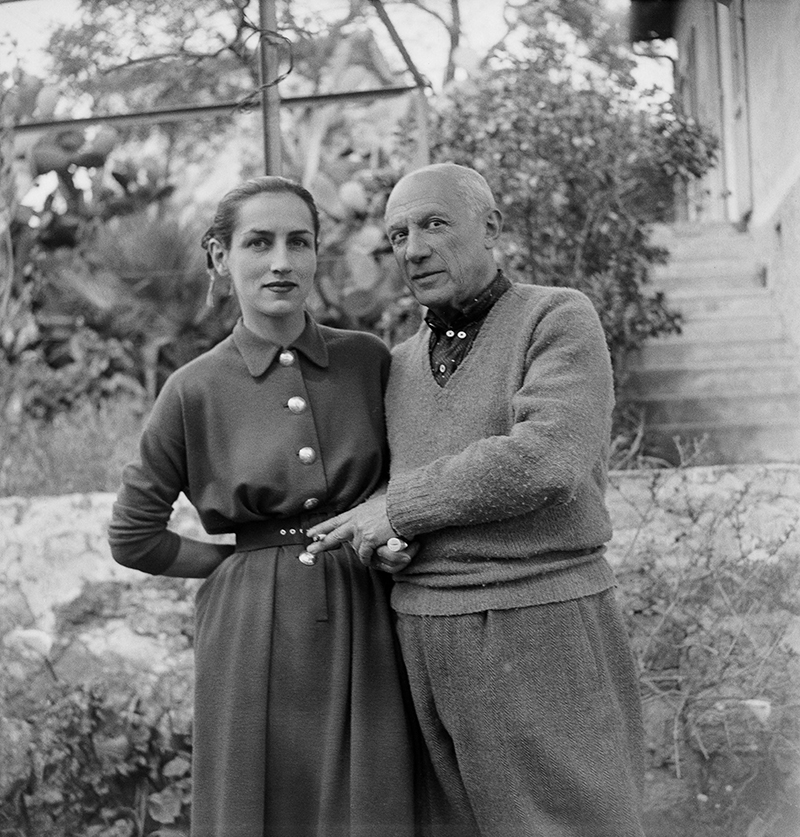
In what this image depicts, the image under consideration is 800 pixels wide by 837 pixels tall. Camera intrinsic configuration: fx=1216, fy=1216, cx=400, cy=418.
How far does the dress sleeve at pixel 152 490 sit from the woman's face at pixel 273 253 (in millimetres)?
274

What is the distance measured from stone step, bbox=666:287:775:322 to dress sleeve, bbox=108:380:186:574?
3764 millimetres

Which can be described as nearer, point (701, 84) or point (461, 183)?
point (461, 183)

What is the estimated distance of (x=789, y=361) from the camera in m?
5.14

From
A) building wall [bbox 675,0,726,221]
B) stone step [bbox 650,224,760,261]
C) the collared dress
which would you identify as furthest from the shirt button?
stone step [bbox 650,224,760,261]

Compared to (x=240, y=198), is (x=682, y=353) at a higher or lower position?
lower

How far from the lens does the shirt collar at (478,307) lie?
2301mm

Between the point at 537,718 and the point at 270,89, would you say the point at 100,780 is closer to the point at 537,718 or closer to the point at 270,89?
the point at 537,718

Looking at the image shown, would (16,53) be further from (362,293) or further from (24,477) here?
(362,293)

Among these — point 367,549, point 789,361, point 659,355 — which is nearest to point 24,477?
point 659,355

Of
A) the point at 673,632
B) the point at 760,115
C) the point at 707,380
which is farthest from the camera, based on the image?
the point at 707,380

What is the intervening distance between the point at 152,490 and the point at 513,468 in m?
0.80

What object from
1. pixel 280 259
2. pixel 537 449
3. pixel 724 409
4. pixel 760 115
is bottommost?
pixel 724 409

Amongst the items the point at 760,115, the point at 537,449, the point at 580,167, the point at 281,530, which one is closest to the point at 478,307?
the point at 537,449

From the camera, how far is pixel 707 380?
5711mm
